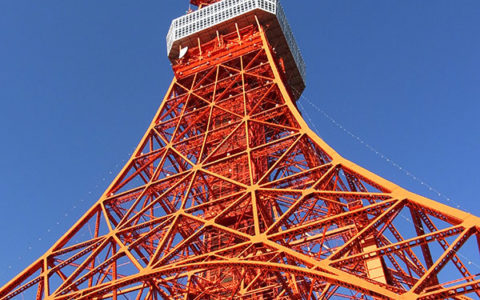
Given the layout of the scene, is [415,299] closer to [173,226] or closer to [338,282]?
[338,282]

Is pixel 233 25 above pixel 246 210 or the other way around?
above

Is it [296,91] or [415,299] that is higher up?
[296,91]

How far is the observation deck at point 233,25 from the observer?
23.0 metres

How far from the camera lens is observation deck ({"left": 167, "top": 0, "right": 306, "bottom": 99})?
2295cm

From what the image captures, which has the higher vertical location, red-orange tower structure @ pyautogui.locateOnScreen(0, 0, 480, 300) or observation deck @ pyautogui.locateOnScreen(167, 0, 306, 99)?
observation deck @ pyautogui.locateOnScreen(167, 0, 306, 99)

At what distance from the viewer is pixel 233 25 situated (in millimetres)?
23125

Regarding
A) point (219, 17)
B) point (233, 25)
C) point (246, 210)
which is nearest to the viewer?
point (246, 210)

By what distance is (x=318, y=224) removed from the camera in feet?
36.0

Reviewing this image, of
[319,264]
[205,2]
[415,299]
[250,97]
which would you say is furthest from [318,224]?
[205,2]

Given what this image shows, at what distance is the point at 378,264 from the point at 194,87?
10.6 metres

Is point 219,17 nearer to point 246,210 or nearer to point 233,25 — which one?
point 233,25

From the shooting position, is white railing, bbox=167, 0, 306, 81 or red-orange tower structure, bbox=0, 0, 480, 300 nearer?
red-orange tower structure, bbox=0, 0, 480, 300

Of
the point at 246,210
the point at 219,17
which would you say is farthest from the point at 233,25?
the point at 246,210

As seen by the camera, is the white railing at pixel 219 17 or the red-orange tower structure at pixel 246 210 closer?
the red-orange tower structure at pixel 246 210
